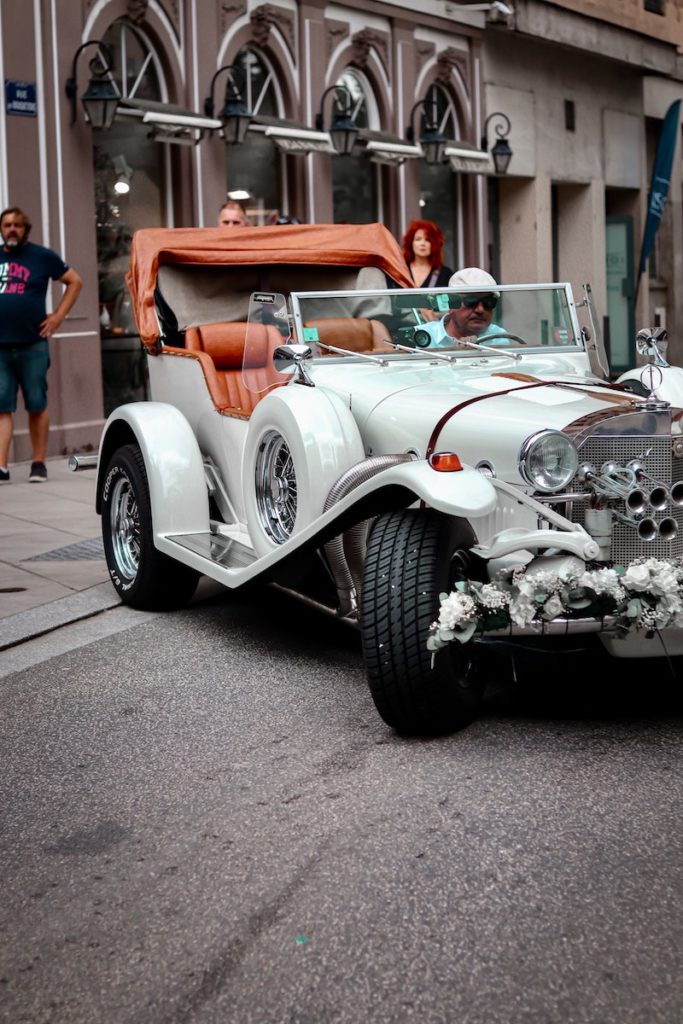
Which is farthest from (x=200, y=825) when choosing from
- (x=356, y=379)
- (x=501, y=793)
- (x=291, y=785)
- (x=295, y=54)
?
(x=295, y=54)

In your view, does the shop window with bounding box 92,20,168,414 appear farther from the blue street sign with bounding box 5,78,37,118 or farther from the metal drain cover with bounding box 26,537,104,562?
the metal drain cover with bounding box 26,537,104,562

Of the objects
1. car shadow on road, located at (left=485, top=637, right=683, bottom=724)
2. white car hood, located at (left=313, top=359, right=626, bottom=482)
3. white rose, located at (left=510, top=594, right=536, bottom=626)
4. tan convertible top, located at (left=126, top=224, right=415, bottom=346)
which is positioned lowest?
car shadow on road, located at (left=485, top=637, right=683, bottom=724)

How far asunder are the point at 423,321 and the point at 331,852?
118 inches

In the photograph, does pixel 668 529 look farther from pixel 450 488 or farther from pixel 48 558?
pixel 48 558

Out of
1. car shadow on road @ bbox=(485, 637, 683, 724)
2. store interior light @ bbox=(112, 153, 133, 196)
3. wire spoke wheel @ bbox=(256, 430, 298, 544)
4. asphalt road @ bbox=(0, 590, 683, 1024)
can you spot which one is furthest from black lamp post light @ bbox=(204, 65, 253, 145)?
car shadow on road @ bbox=(485, 637, 683, 724)

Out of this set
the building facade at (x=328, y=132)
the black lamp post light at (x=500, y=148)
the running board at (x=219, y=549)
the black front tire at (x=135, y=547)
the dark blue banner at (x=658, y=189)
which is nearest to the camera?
the running board at (x=219, y=549)

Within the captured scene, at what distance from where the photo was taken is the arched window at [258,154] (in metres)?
15.5

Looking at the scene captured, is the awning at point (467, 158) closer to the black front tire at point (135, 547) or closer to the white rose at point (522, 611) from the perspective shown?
the black front tire at point (135, 547)

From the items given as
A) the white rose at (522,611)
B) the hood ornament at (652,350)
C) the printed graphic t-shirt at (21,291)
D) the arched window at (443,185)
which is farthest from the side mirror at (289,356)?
the arched window at (443,185)

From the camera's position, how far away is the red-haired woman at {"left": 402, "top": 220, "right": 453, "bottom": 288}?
800 cm

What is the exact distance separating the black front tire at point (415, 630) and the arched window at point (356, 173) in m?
12.9

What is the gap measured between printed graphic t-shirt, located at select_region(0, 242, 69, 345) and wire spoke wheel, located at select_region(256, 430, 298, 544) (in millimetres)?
5608

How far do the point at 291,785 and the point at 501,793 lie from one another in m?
0.60

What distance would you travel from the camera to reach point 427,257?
26.6 feet
